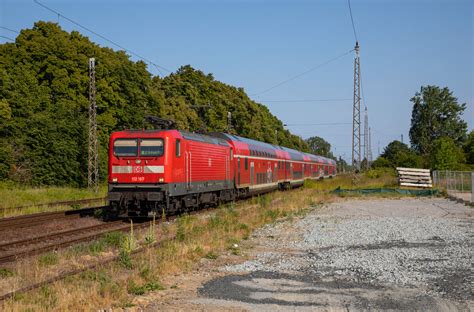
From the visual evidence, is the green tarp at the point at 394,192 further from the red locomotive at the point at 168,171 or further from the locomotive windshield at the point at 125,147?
the locomotive windshield at the point at 125,147

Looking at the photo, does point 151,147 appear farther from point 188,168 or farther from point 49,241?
point 49,241

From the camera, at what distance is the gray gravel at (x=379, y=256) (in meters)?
8.60

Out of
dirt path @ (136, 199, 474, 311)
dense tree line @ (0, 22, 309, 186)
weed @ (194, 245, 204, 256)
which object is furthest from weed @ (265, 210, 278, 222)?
dense tree line @ (0, 22, 309, 186)

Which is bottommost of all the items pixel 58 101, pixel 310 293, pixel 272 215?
pixel 310 293

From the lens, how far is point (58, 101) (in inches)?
1612

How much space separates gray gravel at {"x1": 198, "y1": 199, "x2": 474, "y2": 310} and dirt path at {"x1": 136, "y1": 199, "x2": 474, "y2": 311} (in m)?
0.02

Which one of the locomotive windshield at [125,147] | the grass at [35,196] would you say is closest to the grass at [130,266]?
the locomotive windshield at [125,147]

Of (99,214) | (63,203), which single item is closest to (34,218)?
(99,214)

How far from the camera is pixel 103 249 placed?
1308 cm

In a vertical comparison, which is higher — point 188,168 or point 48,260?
point 188,168

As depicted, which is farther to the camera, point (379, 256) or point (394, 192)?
point (394, 192)

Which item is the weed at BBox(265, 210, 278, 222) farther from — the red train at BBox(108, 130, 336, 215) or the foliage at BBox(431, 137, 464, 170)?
the foliage at BBox(431, 137, 464, 170)

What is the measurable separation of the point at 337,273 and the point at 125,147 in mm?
11466

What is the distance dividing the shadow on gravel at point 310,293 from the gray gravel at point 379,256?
0.12ft
